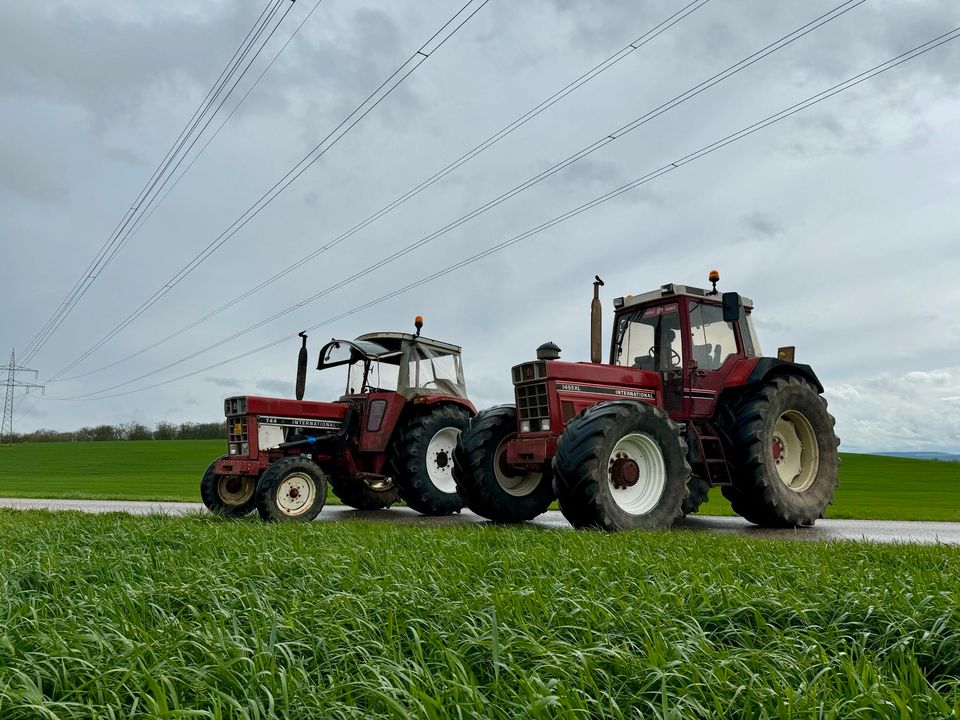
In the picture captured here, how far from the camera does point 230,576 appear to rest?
4.23m

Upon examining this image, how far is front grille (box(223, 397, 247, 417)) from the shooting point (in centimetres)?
1121

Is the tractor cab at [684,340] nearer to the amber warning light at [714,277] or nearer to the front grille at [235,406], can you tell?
the amber warning light at [714,277]

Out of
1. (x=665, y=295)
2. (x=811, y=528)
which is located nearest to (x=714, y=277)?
(x=665, y=295)

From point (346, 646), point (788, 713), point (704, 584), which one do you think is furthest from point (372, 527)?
point (788, 713)

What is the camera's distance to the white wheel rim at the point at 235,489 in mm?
11383

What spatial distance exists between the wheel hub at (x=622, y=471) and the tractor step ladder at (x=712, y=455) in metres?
1.20

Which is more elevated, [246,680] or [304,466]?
[304,466]

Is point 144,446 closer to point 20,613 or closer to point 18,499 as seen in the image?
point 18,499

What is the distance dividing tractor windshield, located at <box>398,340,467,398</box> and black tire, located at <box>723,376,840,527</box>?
4.51 m

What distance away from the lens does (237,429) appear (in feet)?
37.2

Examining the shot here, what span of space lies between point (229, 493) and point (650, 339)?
6.45 metres

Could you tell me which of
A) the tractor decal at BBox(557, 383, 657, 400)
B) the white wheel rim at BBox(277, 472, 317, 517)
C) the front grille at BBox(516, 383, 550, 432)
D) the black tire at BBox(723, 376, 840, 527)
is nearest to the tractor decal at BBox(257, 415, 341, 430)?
the white wheel rim at BBox(277, 472, 317, 517)

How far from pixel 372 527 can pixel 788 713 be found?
234 inches

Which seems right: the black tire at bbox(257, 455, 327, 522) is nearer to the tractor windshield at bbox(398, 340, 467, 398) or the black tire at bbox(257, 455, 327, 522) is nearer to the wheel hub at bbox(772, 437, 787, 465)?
the tractor windshield at bbox(398, 340, 467, 398)
